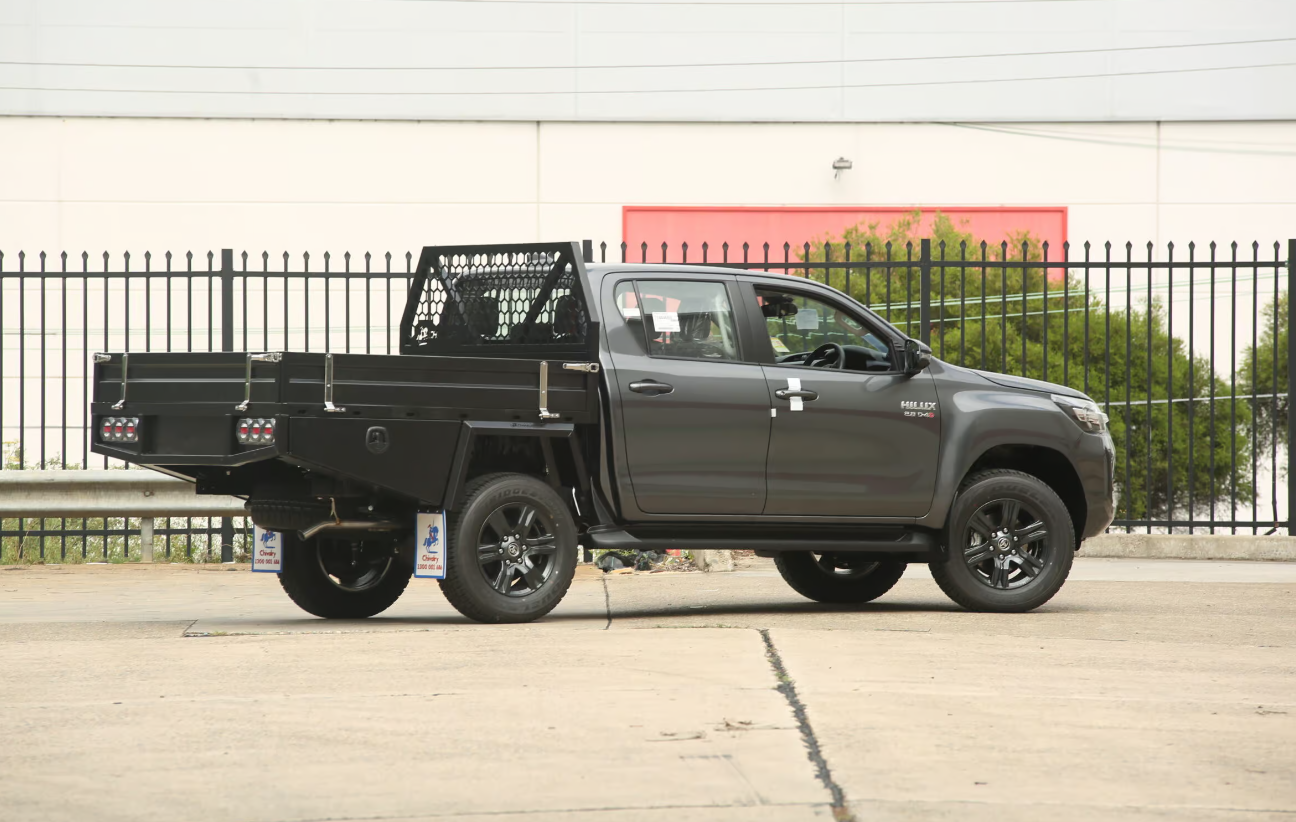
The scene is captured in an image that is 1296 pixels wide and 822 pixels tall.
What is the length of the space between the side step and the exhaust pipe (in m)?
1.07

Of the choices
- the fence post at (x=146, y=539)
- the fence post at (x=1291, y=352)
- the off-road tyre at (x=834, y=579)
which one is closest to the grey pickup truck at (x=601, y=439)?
the off-road tyre at (x=834, y=579)

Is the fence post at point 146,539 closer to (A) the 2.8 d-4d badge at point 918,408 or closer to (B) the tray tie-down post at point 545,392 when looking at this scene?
(B) the tray tie-down post at point 545,392

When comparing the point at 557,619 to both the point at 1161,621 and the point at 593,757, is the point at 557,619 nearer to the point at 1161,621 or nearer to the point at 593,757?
the point at 1161,621

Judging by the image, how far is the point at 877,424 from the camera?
920cm

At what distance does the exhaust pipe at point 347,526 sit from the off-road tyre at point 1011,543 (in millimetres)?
3019

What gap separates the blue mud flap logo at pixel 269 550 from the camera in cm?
890

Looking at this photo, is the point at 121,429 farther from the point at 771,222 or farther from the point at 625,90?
the point at 771,222

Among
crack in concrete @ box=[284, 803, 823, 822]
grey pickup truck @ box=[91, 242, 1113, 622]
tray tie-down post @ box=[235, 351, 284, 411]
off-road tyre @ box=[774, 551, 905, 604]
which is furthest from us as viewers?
off-road tyre @ box=[774, 551, 905, 604]

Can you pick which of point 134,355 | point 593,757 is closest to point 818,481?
point 134,355

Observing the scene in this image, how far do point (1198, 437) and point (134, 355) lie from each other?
1709 centimetres

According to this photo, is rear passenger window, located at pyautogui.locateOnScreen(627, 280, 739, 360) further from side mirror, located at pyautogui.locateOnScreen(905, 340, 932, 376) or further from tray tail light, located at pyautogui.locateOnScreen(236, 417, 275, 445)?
tray tail light, located at pyautogui.locateOnScreen(236, 417, 275, 445)

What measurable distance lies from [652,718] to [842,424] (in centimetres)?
377

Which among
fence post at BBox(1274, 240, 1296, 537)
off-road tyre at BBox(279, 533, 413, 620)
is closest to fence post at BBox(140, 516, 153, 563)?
off-road tyre at BBox(279, 533, 413, 620)

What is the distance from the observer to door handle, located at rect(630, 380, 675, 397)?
870 centimetres
